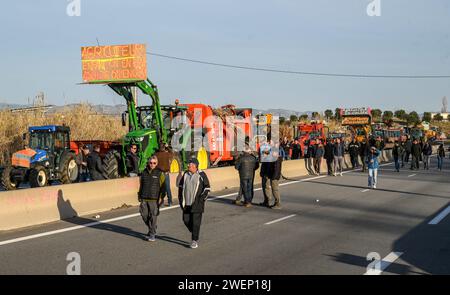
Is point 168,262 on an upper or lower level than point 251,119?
lower

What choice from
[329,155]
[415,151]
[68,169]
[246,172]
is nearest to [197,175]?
[246,172]

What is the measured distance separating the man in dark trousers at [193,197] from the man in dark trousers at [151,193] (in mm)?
561

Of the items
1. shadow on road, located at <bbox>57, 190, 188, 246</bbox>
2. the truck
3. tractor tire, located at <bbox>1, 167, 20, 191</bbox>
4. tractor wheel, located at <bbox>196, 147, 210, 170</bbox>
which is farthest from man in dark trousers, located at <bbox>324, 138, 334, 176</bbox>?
the truck

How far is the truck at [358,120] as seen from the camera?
45.3 metres

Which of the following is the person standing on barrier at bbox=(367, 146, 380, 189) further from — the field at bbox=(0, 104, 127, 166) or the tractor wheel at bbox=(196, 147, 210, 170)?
the field at bbox=(0, 104, 127, 166)

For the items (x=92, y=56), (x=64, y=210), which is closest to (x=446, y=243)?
(x=64, y=210)

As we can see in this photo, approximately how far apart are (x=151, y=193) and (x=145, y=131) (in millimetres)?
10468

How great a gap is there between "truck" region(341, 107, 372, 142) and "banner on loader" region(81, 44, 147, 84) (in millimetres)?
27400

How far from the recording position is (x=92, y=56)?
874 inches

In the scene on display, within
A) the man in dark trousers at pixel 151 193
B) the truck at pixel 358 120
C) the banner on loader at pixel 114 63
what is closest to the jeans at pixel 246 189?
the man in dark trousers at pixel 151 193

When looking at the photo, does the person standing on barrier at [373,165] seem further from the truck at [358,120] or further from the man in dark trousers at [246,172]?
the truck at [358,120]
